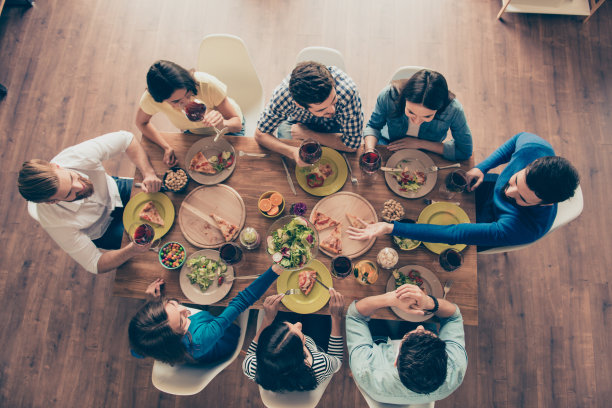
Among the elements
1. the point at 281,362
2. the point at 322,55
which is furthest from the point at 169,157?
the point at 281,362

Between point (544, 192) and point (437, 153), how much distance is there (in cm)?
60

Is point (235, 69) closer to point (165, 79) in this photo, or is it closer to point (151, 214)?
point (165, 79)

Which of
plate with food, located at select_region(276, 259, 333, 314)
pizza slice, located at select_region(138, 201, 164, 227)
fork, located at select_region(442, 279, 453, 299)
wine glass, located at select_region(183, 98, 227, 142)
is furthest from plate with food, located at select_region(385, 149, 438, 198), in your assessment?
pizza slice, located at select_region(138, 201, 164, 227)

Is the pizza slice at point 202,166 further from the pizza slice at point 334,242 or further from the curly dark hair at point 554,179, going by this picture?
the curly dark hair at point 554,179

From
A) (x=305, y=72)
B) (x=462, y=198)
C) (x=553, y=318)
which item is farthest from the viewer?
(x=553, y=318)

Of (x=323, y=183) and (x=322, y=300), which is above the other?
(x=323, y=183)

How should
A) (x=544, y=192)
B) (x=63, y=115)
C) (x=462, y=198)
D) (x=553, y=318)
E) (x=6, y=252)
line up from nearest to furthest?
(x=544, y=192) → (x=462, y=198) → (x=553, y=318) → (x=6, y=252) → (x=63, y=115)

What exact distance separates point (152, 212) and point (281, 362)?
1153 millimetres

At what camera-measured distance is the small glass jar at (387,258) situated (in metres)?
1.88

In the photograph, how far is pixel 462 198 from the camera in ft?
6.63

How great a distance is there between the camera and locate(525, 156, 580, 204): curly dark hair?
5.37 feet

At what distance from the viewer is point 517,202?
1.90m

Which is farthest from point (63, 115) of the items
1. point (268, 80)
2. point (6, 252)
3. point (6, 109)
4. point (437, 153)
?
point (437, 153)

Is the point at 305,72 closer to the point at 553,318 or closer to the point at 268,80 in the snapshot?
the point at 268,80
